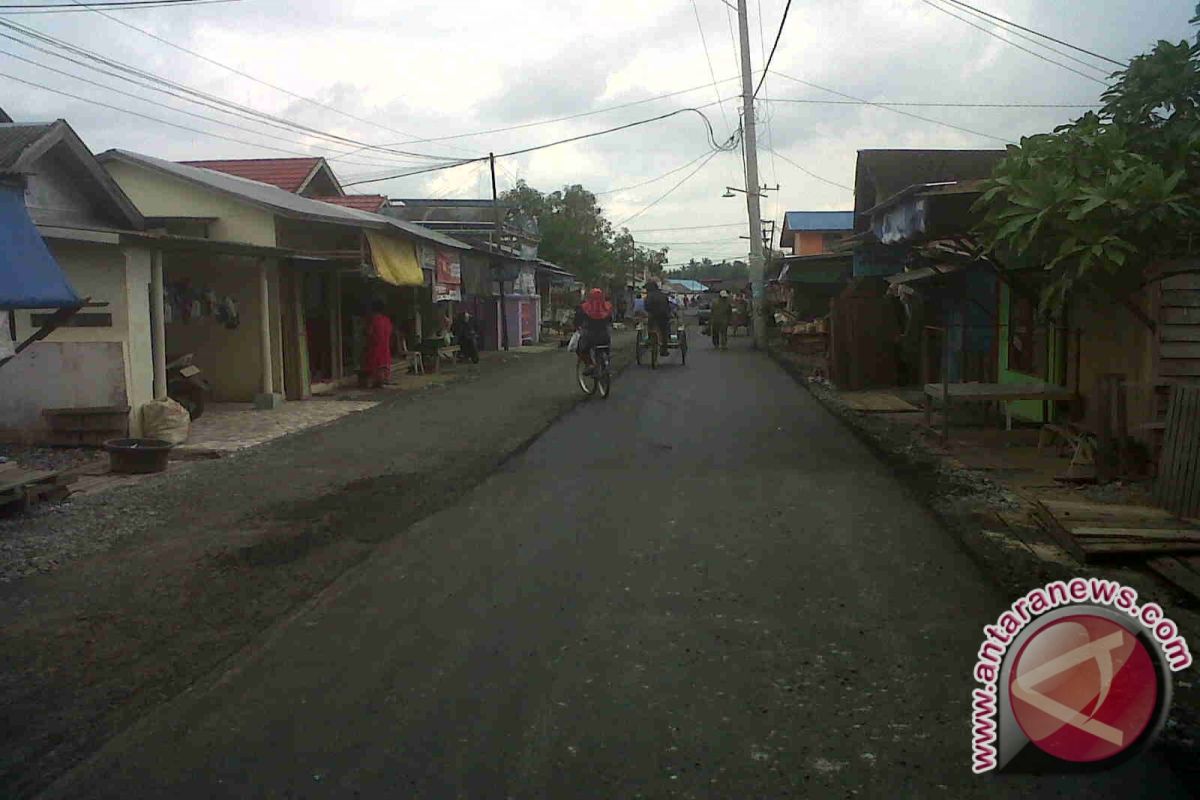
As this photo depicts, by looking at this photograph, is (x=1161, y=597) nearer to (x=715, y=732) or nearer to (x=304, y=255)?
(x=715, y=732)

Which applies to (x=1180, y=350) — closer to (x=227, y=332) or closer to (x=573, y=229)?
(x=227, y=332)

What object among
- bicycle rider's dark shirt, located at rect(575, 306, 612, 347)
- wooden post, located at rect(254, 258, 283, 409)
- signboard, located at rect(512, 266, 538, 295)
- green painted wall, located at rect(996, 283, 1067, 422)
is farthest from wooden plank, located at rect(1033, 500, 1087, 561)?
signboard, located at rect(512, 266, 538, 295)

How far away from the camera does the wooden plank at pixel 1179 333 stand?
9305mm

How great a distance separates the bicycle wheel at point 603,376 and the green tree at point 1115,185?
879 cm

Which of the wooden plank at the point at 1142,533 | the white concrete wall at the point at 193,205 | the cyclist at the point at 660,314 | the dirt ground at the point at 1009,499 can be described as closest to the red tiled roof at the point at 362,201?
the cyclist at the point at 660,314

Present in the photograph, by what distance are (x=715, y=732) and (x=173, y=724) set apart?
7.05 feet

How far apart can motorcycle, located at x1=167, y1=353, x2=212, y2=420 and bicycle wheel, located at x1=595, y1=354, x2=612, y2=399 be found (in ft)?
20.0

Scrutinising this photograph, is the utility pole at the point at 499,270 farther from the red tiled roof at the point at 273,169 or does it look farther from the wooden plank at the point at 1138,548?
the wooden plank at the point at 1138,548

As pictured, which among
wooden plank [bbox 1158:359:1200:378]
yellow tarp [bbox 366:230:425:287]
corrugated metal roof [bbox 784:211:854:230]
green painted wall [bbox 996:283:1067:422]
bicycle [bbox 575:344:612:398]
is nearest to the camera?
wooden plank [bbox 1158:359:1200:378]

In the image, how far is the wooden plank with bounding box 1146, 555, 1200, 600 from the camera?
233 inches

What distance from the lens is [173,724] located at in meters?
4.43

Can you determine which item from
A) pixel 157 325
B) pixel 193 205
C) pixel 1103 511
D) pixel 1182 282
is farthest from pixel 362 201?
pixel 1103 511

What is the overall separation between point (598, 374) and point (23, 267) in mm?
10269

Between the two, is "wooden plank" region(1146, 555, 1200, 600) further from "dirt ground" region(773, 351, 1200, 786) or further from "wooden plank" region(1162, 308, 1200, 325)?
"wooden plank" region(1162, 308, 1200, 325)
